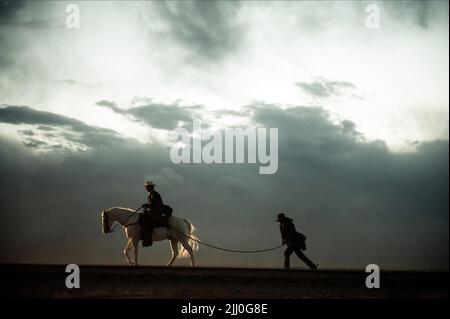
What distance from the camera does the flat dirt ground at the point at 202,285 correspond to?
42.3 feet

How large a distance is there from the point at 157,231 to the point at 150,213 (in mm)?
830

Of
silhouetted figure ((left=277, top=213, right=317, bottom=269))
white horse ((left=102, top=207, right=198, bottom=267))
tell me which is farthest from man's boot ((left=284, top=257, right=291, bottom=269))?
white horse ((left=102, top=207, right=198, bottom=267))

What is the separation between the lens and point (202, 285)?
14070 mm

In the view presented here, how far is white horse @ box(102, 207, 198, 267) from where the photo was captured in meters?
19.9

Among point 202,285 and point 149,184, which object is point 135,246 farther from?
point 202,285

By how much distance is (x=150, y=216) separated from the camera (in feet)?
65.9

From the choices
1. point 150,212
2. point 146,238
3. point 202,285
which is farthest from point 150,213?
point 202,285

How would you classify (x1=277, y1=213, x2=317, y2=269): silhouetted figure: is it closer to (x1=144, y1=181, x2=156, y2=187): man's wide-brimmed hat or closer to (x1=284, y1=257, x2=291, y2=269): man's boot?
(x1=284, y1=257, x2=291, y2=269): man's boot

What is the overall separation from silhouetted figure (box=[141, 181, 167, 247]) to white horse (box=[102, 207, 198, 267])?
0.81ft

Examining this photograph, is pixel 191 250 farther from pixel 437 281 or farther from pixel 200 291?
pixel 437 281

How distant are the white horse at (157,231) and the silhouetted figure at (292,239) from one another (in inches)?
141
